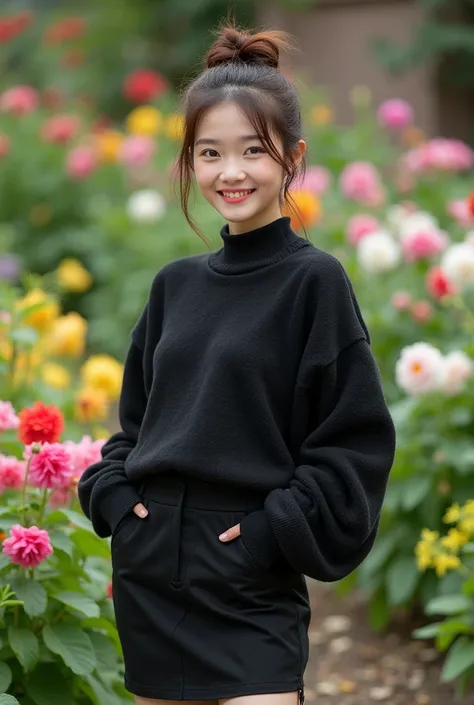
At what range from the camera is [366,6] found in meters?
11.0

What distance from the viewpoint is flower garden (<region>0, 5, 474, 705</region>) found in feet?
8.34

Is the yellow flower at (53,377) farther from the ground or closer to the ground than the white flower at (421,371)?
farther from the ground

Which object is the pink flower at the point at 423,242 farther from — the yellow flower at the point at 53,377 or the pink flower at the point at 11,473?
the pink flower at the point at 11,473

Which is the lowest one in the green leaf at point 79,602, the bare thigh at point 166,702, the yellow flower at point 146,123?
the bare thigh at point 166,702

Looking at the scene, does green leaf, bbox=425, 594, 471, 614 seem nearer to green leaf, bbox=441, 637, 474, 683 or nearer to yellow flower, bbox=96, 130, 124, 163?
green leaf, bbox=441, 637, 474, 683

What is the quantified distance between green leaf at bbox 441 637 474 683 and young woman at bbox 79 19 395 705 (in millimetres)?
1117

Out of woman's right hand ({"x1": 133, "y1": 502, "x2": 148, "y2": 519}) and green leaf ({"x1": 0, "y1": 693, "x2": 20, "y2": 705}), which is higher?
woman's right hand ({"x1": 133, "y1": 502, "x2": 148, "y2": 519})

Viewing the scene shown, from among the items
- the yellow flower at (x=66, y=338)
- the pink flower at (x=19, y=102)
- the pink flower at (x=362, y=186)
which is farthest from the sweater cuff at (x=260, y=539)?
the pink flower at (x=19, y=102)

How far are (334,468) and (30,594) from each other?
75 cm

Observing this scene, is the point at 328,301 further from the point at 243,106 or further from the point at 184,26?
the point at 184,26

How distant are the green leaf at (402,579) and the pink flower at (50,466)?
5.22 feet

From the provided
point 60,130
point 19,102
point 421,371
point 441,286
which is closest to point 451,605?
point 421,371

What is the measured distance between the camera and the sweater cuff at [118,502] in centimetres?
219

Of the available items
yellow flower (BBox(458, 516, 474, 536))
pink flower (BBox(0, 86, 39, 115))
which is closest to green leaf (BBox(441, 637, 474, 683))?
yellow flower (BBox(458, 516, 474, 536))
